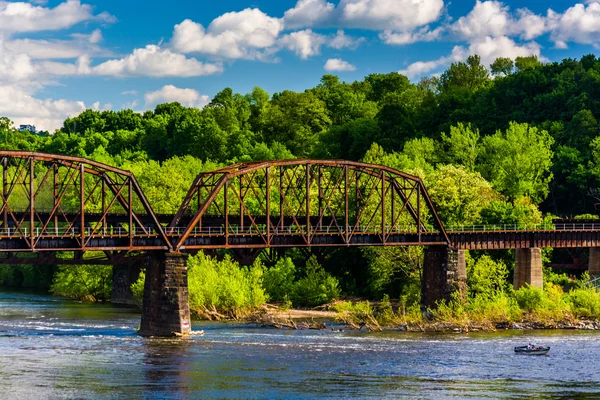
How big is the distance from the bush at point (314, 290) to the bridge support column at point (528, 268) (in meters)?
21.7

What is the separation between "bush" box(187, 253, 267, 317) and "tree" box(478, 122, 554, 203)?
135ft

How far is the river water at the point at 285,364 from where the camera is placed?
68.5 m

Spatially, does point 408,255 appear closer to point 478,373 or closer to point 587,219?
point 587,219

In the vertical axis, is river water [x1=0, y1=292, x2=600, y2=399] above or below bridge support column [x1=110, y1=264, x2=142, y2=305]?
below

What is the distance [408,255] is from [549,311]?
20874 mm

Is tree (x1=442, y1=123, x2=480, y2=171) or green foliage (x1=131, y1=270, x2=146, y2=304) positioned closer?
green foliage (x1=131, y1=270, x2=146, y2=304)

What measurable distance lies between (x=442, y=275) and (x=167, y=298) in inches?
1229

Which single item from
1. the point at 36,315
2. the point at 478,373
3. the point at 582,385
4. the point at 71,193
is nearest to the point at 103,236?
the point at 36,315

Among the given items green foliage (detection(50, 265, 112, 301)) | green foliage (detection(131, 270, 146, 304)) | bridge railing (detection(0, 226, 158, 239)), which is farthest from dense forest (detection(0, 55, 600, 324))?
bridge railing (detection(0, 226, 158, 239))

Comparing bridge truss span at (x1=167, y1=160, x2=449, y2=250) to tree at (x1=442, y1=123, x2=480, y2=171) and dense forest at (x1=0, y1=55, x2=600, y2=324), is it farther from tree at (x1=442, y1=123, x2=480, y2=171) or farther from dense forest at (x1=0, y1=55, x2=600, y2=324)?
tree at (x1=442, y1=123, x2=480, y2=171)

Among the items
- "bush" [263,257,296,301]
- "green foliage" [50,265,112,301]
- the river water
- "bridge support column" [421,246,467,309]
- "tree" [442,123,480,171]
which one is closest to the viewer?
the river water

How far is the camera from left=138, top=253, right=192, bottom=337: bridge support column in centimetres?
9312

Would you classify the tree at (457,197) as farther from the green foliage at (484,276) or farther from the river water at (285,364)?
the river water at (285,364)

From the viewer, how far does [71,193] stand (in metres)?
160
